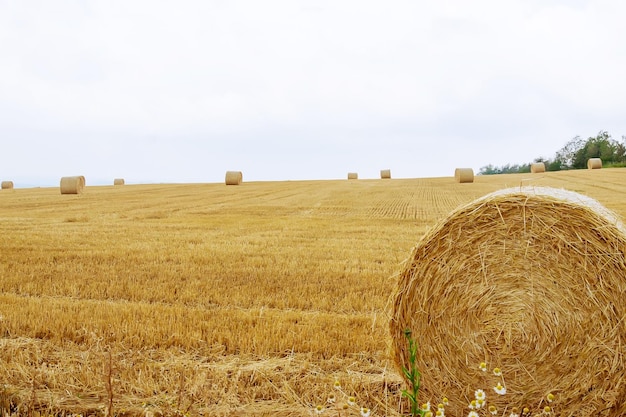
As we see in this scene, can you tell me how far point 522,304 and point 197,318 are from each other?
3388 mm

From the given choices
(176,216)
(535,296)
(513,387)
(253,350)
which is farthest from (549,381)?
(176,216)

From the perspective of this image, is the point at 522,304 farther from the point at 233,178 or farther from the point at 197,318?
the point at 233,178

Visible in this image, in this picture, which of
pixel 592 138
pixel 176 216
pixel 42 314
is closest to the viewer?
pixel 42 314

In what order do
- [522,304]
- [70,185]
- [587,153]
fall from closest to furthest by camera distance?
[522,304] < [70,185] < [587,153]

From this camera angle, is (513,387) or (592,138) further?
(592,138)

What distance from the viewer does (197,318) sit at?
19.1ft

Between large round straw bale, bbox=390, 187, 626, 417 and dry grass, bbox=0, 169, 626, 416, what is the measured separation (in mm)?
407

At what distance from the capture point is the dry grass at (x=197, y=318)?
4102 mm

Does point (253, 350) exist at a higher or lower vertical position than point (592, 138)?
lower

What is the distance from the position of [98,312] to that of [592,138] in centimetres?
8344

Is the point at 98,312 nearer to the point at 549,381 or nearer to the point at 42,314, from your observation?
the point at 42,314

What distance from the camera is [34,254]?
32.1 ft

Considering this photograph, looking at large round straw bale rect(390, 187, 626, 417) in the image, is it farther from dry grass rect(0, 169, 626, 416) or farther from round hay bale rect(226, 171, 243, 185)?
round hay bale rect(226, 171, 243, 185)

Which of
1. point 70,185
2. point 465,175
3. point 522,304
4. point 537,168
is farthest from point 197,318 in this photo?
point 537,168
